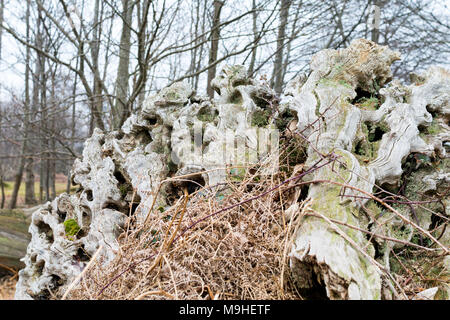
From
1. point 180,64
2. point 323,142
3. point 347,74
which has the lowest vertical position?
point 323,142

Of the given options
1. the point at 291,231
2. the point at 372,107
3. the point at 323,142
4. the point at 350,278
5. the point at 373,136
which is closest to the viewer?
the point at 350,278

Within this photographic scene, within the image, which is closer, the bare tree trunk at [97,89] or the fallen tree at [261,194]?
the fallen tree at [261,194]

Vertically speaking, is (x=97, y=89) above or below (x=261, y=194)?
above

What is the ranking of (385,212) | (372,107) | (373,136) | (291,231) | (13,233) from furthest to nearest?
(13,233), (372,107), (373,136), (385,212), (291,231)

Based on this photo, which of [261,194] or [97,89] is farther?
[97,89]

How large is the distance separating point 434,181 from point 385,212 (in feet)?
2.10

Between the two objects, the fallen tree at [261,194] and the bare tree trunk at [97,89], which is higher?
the bare tree trunk at [97,89]

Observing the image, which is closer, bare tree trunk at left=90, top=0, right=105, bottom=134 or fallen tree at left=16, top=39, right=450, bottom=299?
fallen tree at left=16, top=39, right=450, bottom=299

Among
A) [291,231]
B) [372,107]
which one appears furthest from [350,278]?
[372,107]

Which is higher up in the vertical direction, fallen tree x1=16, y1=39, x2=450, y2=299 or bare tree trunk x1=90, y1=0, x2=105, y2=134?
bare tree trunk x1=90, y1=0, x2=105, y2=134
